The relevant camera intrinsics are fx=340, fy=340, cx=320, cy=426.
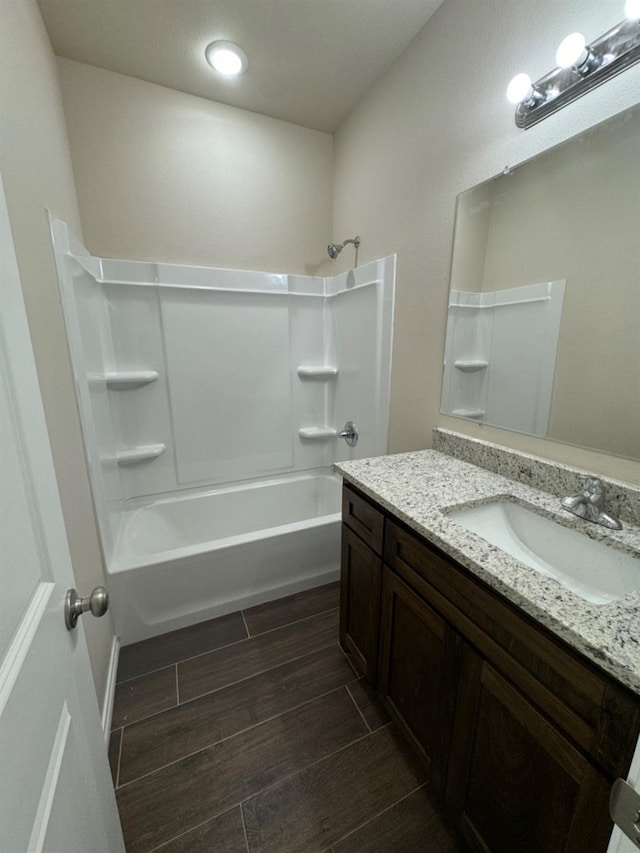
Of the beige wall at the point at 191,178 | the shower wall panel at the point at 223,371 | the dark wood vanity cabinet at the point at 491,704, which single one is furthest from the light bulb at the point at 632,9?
the beige wall at the point at 191,178

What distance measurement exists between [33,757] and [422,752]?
1.09 metres

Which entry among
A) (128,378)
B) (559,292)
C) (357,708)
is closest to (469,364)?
(559,292)

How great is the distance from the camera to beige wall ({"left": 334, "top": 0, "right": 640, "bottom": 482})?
1.05m

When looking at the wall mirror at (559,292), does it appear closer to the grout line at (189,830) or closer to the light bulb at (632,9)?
the light bulb at (632,9)

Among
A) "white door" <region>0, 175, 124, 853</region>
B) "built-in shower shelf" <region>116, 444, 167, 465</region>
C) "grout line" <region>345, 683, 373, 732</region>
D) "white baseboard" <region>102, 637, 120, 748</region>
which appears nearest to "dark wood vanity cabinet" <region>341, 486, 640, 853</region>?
"grout line" <region>345, 683, 373, 732</region>

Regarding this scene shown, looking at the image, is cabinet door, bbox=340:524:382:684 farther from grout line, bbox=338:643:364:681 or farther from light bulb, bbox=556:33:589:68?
light bulb, bbox=556:33:589:68

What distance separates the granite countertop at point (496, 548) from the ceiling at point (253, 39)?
1863 mm

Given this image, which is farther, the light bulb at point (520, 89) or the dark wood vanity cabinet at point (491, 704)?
the light bulb at point (520, 89)

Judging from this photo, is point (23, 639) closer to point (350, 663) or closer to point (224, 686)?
point (224, 686)

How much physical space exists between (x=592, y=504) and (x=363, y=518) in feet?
2.28

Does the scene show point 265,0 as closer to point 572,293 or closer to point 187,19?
point 187,19

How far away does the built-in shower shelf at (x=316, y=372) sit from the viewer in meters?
2.49

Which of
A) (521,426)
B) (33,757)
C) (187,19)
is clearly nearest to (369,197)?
(187,19)

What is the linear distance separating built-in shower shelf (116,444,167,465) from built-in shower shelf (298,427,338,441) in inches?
38.3
